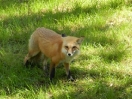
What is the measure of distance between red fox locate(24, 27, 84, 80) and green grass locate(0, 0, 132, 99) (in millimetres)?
298

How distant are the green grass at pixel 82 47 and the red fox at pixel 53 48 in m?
0.30

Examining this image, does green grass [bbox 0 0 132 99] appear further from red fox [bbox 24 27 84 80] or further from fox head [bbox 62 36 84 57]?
fox head [bbox 62 36 84 57]

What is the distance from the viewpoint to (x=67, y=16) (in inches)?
279

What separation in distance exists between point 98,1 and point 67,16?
50.7 inches

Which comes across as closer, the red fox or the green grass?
the red fox

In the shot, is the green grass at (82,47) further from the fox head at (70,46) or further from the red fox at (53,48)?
the fox head at (70,46)

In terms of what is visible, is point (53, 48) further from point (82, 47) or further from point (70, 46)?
point (82, 47)

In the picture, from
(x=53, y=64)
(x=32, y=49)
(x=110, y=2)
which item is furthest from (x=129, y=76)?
(x=110, y=2)

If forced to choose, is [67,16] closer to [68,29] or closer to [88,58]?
[68,29]

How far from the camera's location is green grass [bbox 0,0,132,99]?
497 cm

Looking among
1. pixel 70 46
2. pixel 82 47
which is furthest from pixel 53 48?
pixel 82 47

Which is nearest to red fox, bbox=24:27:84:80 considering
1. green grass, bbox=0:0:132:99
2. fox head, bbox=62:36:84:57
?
fox head, bbox=62:36:84:57

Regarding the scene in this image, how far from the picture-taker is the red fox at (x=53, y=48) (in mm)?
4684

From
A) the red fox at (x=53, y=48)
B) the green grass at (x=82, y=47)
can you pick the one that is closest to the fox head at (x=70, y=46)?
the red fox at (x=53, y=48)
